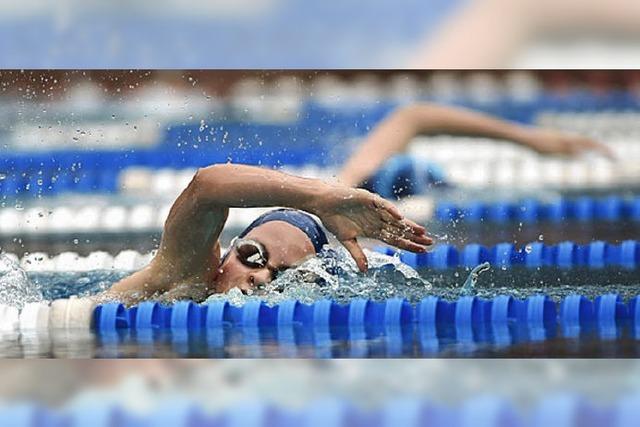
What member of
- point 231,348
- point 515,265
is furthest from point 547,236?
point 231,348

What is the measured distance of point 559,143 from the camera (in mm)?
6070

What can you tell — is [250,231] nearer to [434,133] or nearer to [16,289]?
[16,289]

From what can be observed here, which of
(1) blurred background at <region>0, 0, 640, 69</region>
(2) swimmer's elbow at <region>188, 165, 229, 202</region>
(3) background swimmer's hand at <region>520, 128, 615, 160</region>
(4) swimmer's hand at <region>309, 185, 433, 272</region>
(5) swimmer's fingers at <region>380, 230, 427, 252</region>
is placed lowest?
(5) swimmer's fingers at <region>380, 230, 427, 252</region>

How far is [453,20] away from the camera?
4.21 m

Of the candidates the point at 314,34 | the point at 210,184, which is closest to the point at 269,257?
the point at 210,184

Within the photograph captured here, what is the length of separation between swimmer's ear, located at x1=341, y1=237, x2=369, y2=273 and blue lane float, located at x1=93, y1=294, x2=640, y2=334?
0.54ft

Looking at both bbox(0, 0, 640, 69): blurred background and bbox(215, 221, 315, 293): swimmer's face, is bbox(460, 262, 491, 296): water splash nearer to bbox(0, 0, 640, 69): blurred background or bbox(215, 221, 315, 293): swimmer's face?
bbox(215, 221, 315, 293): swimmer's face

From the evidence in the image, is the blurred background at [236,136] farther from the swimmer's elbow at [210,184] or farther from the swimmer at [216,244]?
the swimmer's elbow at [210,184]

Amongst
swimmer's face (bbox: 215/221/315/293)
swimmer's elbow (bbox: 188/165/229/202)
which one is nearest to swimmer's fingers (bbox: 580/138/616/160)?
swimmer's face (bbox: 215/221/315/293)

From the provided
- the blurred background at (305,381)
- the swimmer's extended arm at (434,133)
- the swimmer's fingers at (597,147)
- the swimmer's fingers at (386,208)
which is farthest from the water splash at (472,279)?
the swimmer's fingers at (597,147)

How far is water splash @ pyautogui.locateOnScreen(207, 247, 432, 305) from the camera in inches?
140

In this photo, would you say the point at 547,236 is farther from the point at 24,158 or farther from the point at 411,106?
the point at 24,158

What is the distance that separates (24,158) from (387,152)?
177 centimetres

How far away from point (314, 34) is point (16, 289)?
1.37 meters
